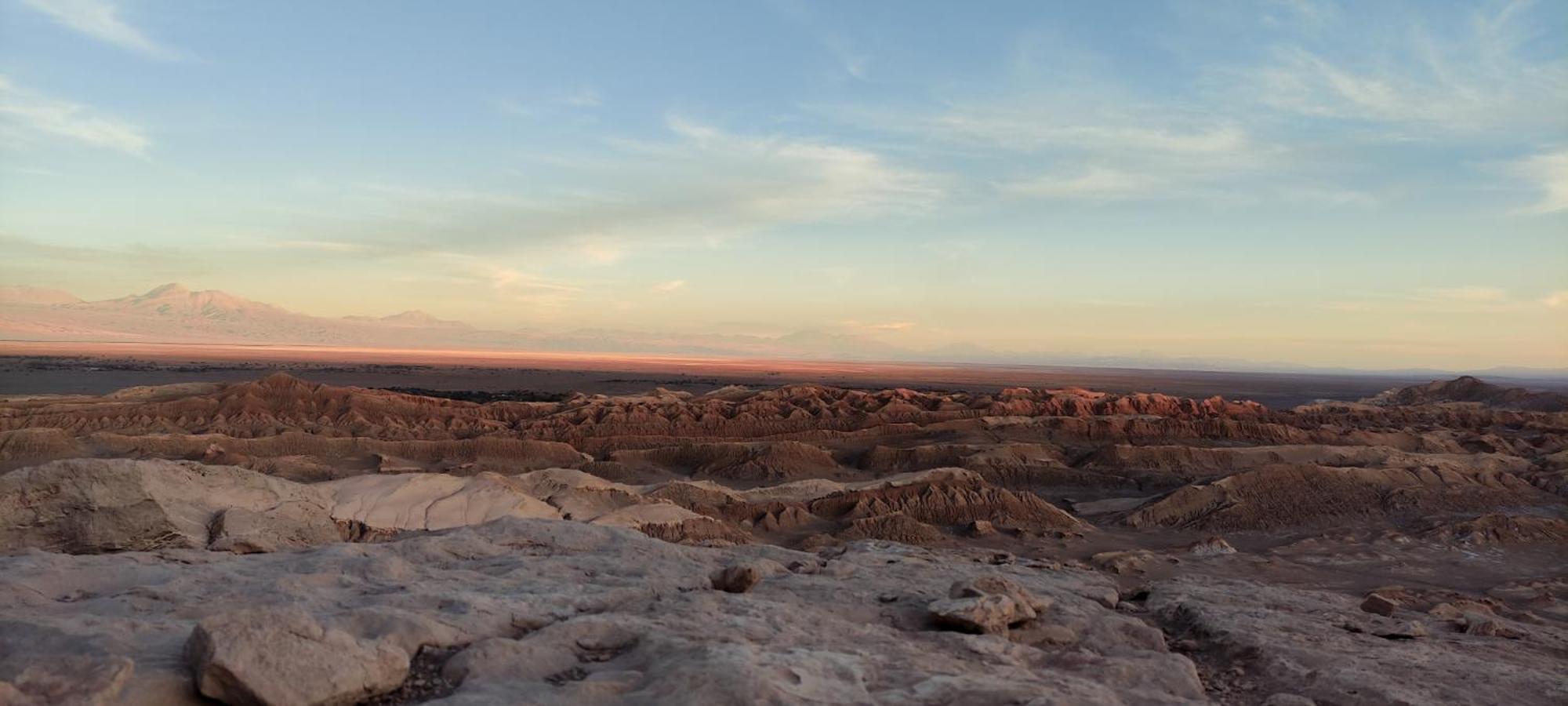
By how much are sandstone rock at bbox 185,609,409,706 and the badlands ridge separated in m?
0.02

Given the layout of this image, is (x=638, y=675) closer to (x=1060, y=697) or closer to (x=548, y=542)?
(x=1060, y=697)

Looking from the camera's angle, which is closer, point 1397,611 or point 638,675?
point 638,675

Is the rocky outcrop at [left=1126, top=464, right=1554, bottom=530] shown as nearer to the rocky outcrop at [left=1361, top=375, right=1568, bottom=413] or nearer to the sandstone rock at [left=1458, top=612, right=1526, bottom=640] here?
the sandstone rock at [left=1458, top=612, right=1526, bottom=640]

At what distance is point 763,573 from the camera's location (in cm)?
793

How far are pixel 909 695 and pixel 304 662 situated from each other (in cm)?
302

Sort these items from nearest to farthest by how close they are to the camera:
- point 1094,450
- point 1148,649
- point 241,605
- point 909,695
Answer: point 909,695 → point 241,605 → point 1148,649 → point 1094,450

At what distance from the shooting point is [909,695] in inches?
182

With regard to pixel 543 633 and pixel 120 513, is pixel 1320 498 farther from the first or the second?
pixel 120 513

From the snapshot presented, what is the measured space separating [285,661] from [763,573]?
4342 mm

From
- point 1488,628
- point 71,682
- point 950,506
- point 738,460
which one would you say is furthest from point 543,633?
point 738,460

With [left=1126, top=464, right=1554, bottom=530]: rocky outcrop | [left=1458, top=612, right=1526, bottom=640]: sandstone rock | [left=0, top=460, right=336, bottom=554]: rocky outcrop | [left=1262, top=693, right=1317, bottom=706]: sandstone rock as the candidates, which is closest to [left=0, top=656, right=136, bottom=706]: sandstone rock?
[left=0, top=460, right=336, bottom=554]: rocky outcrop

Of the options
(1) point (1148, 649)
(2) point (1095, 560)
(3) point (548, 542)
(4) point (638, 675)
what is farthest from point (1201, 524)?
(4) point (638, 675)

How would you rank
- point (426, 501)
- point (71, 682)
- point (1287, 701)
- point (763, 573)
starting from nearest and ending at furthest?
1. point (71, 682)
2. point (1287, 701)
3. point (763, 573)
4. point (426, 501)

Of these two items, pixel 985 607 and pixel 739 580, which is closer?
pixel 985 607
